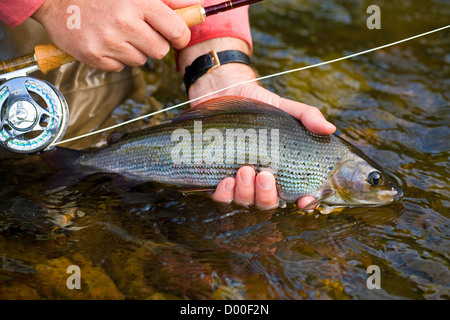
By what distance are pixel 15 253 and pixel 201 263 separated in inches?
41.5

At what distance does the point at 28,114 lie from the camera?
2.96m

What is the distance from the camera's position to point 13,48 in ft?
11.4

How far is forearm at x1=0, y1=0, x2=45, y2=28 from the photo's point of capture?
2.79 m

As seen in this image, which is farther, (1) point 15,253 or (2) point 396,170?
(2) point 396,170

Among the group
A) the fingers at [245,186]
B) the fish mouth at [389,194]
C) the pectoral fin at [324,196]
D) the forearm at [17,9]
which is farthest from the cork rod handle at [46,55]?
the fish mouth at [389,194]

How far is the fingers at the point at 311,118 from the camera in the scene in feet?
9.96

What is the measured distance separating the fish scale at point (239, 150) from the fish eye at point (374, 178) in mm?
225

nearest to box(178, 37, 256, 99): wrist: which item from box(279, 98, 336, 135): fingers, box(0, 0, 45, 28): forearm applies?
box(279, 98, 336, 135): fingers

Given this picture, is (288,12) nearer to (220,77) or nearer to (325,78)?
(325,78)

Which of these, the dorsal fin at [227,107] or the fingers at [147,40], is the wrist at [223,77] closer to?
the dorsal fin at [227,107]

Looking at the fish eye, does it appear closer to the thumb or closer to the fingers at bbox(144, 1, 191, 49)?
the fingers at bbox(144, 1, 191, 49)

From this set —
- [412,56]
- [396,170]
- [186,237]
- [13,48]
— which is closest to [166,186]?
[186,237]
